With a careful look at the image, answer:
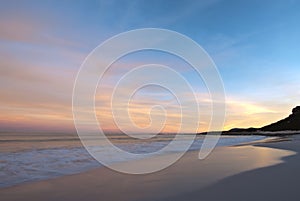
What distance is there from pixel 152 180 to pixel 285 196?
368 centimetres

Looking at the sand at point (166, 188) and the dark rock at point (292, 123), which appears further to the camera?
the dark rock at point (292, 123)

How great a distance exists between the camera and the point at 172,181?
7.51m

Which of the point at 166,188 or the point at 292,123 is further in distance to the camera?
the point at 292,123

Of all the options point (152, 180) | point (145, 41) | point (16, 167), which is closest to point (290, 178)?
point (152, 180)

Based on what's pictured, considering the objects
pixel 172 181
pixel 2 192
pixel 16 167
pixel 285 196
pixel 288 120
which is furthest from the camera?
pixel 288 120

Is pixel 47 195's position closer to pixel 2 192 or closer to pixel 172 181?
pixel 2 192

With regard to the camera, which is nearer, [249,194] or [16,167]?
[249,194]

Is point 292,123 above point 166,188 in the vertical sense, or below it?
above

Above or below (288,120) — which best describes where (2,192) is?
below

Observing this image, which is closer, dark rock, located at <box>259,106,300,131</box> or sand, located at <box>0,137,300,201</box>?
sand, located at <box>0,137,300,201</box>

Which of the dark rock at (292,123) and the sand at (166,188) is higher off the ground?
the dark rock at (292,123)

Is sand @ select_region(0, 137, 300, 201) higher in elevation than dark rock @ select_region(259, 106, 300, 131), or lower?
lower

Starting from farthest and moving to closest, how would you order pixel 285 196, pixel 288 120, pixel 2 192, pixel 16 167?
pixel 288 120 < pixel 16 167 < pixel 2 192 < pixel 285 196

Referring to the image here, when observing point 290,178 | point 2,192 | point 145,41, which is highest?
point 145,41
